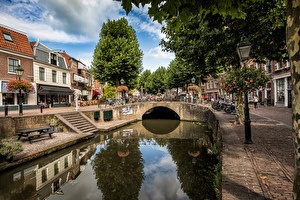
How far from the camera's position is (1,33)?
58.2 ft

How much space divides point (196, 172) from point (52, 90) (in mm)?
22875

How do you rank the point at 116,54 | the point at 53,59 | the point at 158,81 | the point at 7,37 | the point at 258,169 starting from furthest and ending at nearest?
the point at 158,81, the point at 53,59, the point at 116,54, the point at 7,37, the point at 258,169

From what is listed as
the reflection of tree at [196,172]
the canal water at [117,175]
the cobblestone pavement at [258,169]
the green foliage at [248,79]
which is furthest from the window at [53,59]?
the cobblestone pavement at [258,169]

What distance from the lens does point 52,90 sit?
23453 mm

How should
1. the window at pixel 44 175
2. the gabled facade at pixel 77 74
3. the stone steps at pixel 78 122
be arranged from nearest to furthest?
the window at pixel 44 175 → the stone steps at pixel 78 122 → the gabled facade at pixel 77 74

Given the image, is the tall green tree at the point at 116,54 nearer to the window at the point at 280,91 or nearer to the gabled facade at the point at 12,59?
the gabled facade at the point at 12,59

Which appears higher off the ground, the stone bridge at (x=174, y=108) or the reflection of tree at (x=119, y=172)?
the stone bridge at (x=174, y=108)

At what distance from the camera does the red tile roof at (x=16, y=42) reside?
17.8m

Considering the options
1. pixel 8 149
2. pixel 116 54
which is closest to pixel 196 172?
pixel 8 149

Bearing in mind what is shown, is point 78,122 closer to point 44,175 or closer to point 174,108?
point 44,175

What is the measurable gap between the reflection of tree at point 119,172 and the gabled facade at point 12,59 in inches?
571

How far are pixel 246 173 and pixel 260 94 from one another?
91.3ft

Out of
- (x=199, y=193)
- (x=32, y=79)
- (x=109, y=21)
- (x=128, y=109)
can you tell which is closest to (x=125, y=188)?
(x=199, y=193)

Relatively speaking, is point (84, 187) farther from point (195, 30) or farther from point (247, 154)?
point (195, 30)
